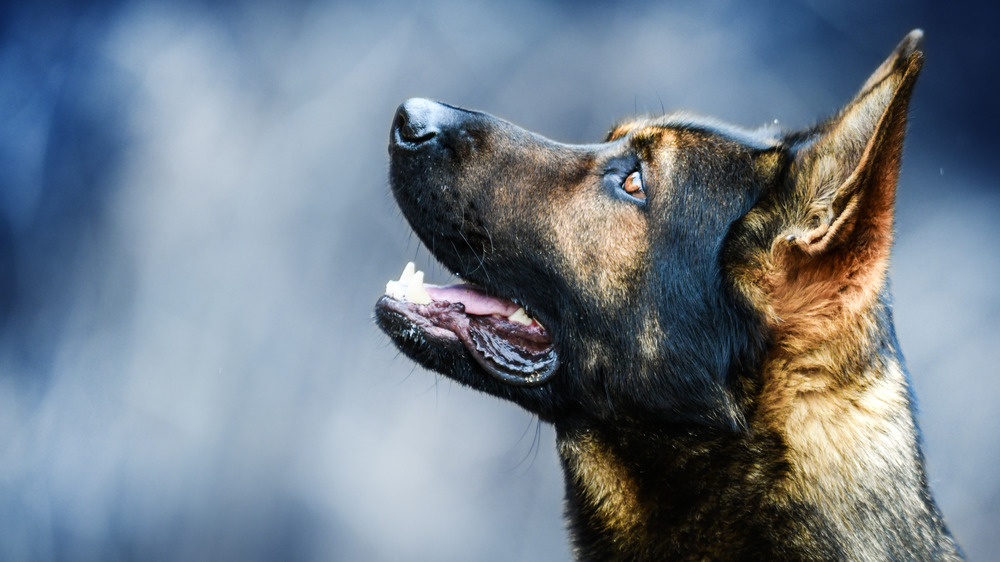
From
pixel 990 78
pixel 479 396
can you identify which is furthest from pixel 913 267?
pixel 479 396

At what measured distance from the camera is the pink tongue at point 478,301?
1.60 meters

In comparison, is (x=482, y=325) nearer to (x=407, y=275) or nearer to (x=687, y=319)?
(x=407, y=275)

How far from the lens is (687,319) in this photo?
4.75 ft

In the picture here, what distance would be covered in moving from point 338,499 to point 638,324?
2.25 metres

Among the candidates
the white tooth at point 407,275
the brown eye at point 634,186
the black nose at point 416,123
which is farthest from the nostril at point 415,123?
the brown eye at point 634,186

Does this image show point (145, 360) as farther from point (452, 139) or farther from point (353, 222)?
point (452, 139)

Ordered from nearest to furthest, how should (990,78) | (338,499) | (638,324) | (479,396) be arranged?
1. (638,324)
2. (990,78)
3. (338,499)
4. (479,396)

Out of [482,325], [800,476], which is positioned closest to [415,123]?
[482,325]

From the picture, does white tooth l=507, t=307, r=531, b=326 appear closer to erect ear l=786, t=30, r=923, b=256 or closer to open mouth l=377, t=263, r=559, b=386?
open mouth l=377, t=263, r=559, b=386

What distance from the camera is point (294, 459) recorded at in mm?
3379

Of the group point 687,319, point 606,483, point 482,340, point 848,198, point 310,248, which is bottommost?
point 606,483

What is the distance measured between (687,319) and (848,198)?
37cm

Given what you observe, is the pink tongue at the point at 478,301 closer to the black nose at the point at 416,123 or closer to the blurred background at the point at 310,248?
the black nose at the point at 416,123

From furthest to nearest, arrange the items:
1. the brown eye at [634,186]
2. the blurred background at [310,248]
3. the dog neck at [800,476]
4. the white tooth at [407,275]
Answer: the blurred background at [310,248] < the white tooth at [407,275] < the brown eye at [634,186] < the dog neck at [800,476]
